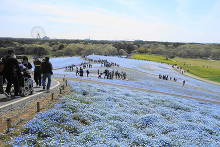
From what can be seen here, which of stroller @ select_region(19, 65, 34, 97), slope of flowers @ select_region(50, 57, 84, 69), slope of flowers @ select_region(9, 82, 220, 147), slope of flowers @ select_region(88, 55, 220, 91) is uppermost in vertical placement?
stroller @ select_region(19, 65, 34, 97)

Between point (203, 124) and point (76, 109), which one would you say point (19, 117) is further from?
point (203, 124)

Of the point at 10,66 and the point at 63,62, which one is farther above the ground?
the point at 10,66

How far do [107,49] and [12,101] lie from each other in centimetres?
14044

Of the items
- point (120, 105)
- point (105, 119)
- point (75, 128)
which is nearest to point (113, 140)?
point (75, 128)

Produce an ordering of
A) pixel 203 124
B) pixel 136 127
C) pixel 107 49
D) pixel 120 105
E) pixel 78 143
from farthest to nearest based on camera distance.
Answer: pixel 107 49, pixel 120 105, pixel 203 124, pixel 136 127, pixel 78 143

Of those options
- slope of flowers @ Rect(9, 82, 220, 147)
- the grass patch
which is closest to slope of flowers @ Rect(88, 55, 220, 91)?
the grass patch

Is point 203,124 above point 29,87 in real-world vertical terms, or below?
below

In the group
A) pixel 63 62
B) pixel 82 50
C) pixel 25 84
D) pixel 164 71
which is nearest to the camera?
pixel 25 84

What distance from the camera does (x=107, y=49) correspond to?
151 meters

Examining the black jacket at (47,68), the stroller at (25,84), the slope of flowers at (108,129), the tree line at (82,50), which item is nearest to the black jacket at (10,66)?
the stroller at (25,84)

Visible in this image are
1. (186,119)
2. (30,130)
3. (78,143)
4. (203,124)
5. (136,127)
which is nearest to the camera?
(78,143)

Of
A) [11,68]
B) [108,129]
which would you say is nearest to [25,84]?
[11,68]

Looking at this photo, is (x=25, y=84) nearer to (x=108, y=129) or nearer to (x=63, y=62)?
(x=108, y=129)

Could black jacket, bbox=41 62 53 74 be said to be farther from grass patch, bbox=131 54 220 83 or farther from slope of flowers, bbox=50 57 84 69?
grass patch, bbox=131 54 220 83
